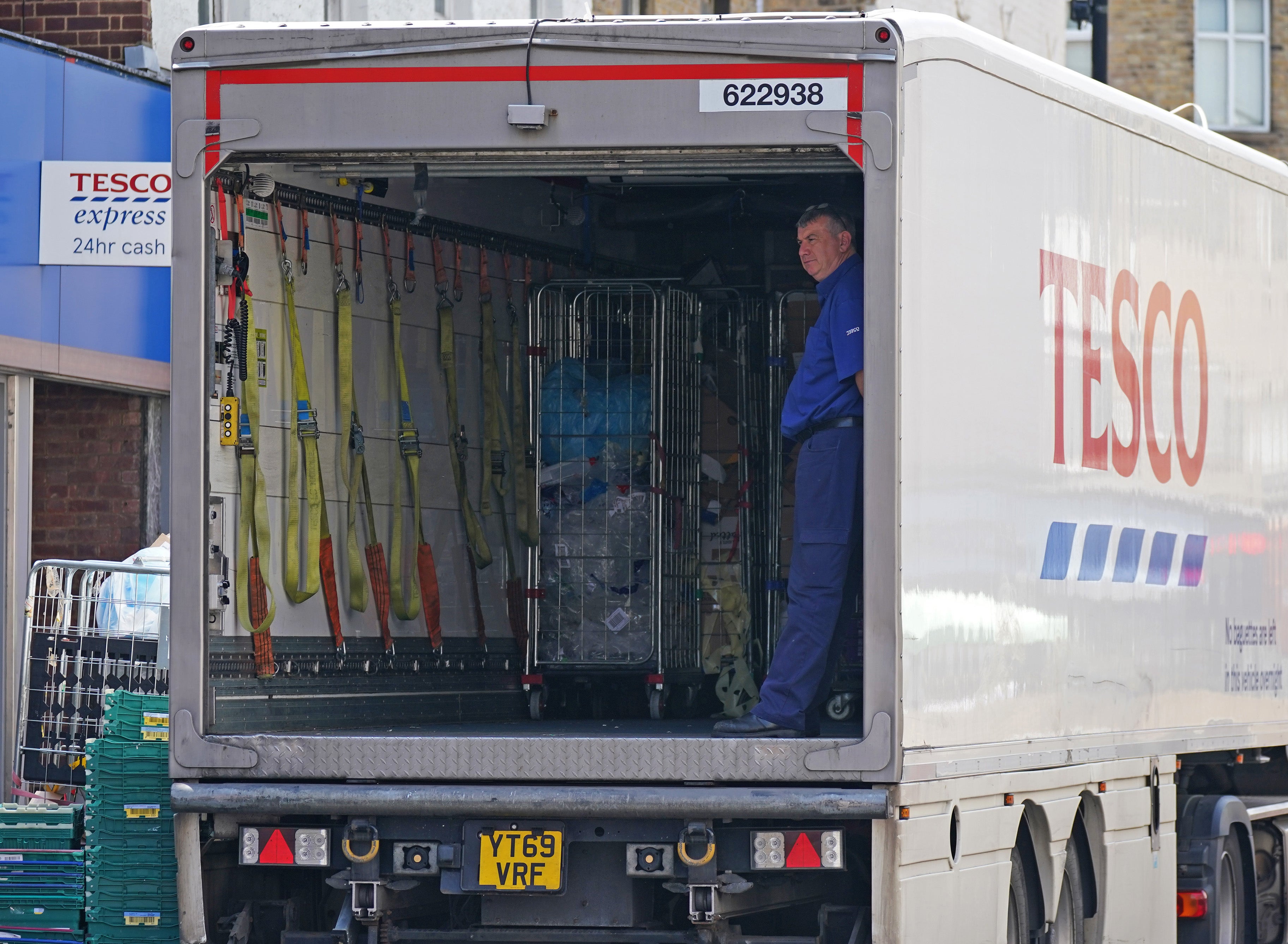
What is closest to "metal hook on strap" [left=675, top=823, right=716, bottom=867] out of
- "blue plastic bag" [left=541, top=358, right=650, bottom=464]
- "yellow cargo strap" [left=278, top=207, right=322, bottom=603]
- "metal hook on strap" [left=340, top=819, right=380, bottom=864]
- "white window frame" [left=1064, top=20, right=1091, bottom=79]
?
"metal hook on strap" [left=340, top=819, right=380, bottom=864]

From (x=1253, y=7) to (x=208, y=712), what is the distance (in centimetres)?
2619

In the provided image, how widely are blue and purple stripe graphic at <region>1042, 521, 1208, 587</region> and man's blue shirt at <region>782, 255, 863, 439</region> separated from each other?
3.12 ft

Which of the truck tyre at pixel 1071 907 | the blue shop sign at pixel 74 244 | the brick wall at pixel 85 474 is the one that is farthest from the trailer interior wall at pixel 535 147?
the brick wall at pixel 85 474

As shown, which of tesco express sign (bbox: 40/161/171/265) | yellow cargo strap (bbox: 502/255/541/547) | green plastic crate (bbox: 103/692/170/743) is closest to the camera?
green plastic crate (bbox: 103/692/170/743)

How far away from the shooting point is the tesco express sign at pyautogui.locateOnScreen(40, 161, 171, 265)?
1204cm

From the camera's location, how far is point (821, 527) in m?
7.13

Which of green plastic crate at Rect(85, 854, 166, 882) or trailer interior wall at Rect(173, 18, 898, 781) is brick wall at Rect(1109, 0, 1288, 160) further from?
green plastic crate at Rect(85, 854, 166, 882)

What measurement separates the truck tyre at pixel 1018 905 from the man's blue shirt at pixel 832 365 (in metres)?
1.64

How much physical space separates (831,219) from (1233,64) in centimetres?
2408

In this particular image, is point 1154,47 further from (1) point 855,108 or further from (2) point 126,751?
(2) point 126,751

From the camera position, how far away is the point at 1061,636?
24.9 feet

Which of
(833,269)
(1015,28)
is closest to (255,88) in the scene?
(833,269)

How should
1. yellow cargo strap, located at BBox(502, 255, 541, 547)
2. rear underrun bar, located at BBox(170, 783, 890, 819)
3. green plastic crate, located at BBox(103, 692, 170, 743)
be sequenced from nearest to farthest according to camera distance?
rear underrun bar, located at BBox(170, 783, 890, 819) → green plastic crate, located at BBox(103, 692, 170, 743) → yellow cargo strap, located at BBox(502, 255, 541, 547)

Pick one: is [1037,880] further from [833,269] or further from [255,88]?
[255,88]
